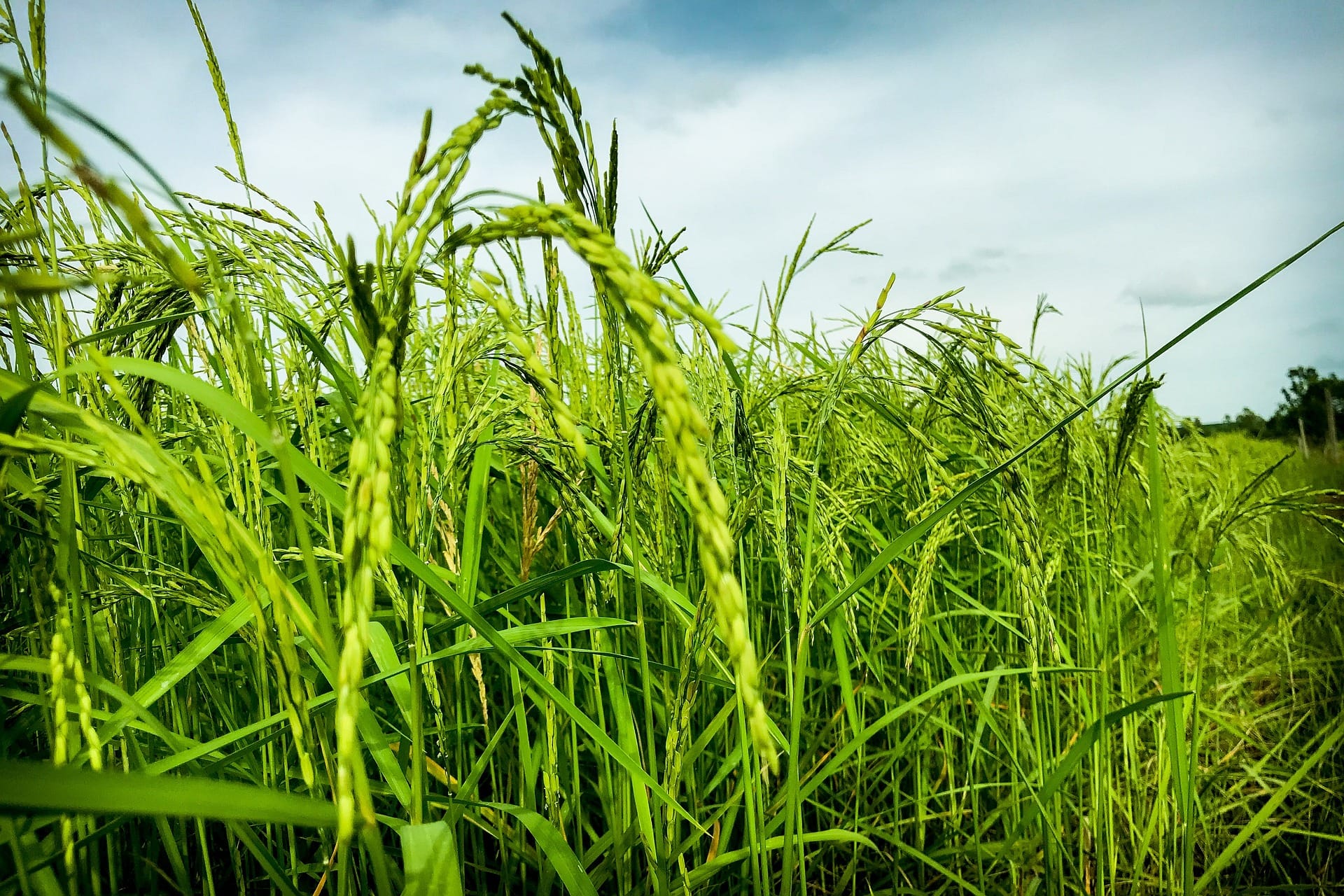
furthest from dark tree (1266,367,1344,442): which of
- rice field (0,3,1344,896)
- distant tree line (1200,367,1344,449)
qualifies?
rice field (0,3,1344,896)

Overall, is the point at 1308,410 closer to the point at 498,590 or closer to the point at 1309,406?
the point at 1309,406

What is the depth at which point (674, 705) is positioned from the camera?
3.46 ft

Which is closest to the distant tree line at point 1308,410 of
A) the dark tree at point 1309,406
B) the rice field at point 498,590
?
the dark tree at point 1309,406

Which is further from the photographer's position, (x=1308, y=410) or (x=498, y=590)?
(x=1308, y=410)

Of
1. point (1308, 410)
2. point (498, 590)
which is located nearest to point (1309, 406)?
point (1308, 410)

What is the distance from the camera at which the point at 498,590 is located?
1990 millimetres

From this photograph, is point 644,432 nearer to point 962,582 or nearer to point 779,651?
point 779,651

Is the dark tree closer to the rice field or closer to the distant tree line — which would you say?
the distant tree line

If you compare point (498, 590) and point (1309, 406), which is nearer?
point (498, 590)

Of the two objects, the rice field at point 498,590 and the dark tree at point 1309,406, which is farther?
the dark tree at point 1309,406

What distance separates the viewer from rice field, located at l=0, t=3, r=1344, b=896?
1.86 feet

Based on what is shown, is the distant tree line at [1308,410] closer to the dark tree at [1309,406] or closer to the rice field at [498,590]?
the dark tree at [1309,406]

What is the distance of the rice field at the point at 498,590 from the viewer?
57cm

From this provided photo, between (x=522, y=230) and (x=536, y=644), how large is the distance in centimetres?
90
